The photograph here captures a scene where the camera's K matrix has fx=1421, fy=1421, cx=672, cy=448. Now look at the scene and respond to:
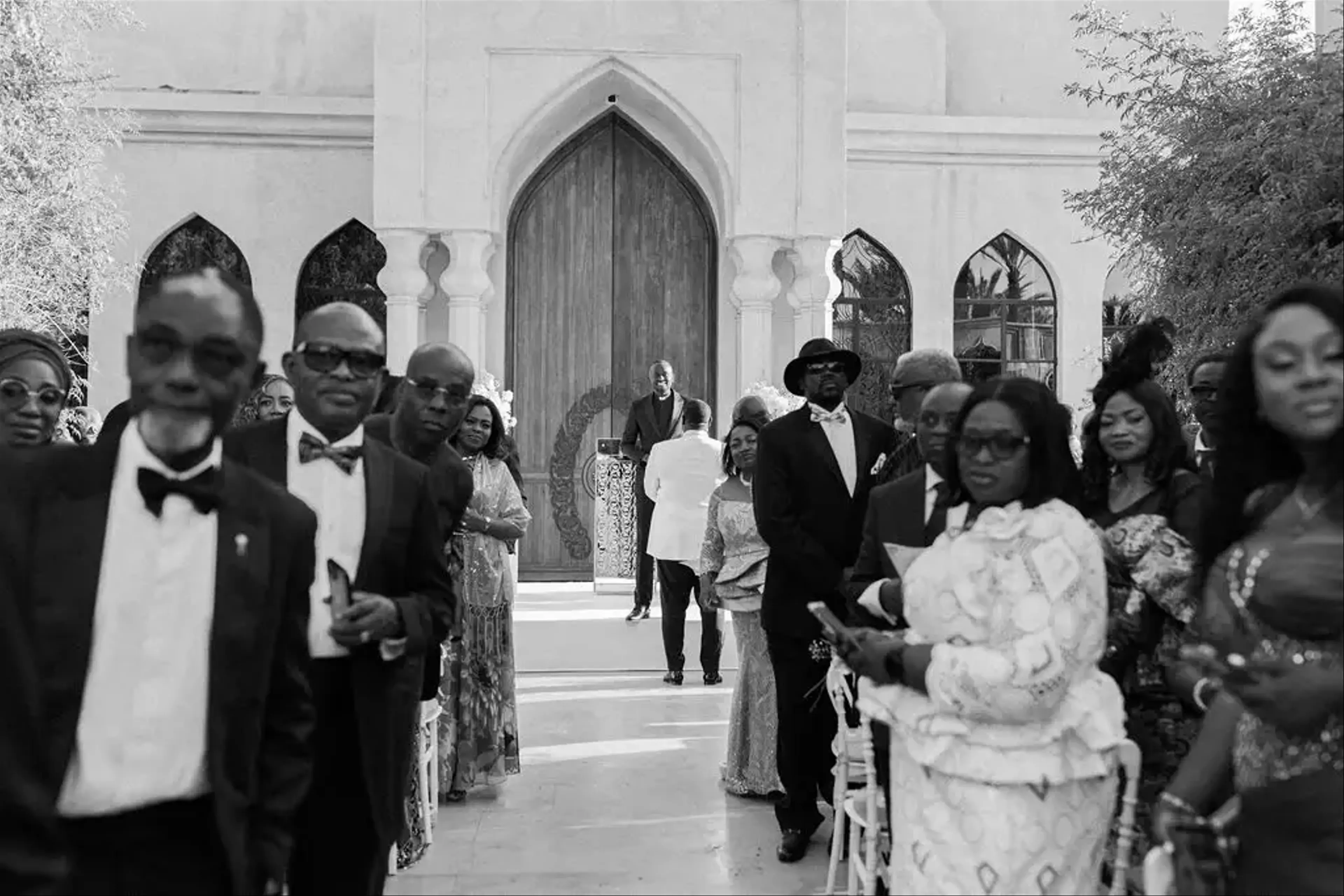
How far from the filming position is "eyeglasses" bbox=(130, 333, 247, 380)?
2287mm

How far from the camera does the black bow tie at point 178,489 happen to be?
2.27 meters

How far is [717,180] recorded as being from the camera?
1468 cm

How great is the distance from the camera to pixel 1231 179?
26.9ft

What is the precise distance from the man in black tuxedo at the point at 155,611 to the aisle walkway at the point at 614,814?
11.3 feet

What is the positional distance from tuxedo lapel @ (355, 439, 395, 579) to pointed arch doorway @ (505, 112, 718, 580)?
11.7m

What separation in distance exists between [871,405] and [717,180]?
3.07 meters

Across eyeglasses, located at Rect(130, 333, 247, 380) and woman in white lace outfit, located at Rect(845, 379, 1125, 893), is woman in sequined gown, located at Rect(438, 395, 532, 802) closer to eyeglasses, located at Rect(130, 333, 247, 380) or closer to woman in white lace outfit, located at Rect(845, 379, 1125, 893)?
woman in white lace outfit, located at Rect(845, 379, 1125, 893)

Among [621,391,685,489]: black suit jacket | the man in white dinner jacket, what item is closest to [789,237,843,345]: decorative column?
[621,391,685,489]: black suit jacket

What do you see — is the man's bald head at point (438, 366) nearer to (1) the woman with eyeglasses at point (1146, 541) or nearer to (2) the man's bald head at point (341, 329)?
(2) the man's bald head at point (341, 329)

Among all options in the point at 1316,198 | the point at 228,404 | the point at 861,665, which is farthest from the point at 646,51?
the point at 228,404

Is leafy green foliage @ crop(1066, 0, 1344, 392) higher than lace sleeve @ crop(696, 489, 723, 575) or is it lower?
higher

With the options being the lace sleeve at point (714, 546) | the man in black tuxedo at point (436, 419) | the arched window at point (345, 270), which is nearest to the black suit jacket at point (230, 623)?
the man in black tuxedo at point (436, 419)

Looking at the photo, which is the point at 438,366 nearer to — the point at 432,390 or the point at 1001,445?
the point at 432,390

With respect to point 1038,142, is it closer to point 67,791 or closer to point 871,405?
point 871,405
